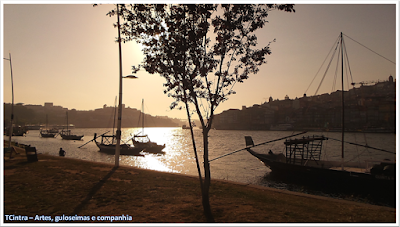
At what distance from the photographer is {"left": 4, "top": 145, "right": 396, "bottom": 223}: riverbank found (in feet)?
20.5

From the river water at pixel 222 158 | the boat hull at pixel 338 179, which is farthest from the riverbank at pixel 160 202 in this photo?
the boat hull at pixel 338 179

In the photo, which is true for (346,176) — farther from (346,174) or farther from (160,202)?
(160,202)

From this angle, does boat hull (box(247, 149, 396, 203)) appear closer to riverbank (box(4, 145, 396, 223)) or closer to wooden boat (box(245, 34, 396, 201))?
wooden boat (box(245, 34, 396, 201))

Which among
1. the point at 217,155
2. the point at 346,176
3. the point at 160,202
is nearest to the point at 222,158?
the point at 217,155

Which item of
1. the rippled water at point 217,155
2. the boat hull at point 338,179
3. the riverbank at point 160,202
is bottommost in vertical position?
the rippled water at point 217,155

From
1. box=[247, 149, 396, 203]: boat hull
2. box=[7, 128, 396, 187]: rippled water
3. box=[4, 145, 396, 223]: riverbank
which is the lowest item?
box=[7, 128, 396, 187]: rippled water

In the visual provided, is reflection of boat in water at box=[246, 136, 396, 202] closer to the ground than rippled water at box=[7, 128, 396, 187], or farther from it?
farther from it

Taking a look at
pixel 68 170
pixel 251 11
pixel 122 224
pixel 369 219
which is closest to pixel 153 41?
pixel 251 11

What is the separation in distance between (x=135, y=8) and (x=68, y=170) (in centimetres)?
956

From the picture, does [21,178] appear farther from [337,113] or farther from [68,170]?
[337,113]

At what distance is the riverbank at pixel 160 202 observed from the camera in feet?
20.5

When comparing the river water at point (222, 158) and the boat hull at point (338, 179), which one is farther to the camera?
the river water at point (222, 158)

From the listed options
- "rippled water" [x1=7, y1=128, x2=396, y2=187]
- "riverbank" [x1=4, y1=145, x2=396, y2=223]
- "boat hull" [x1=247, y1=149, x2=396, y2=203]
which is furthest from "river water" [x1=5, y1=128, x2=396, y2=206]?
"riverbank" [x1=4, y1=145, x2=396, y2=223]

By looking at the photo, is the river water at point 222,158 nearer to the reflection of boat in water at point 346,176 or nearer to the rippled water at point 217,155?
the rippled water at point 217,155
